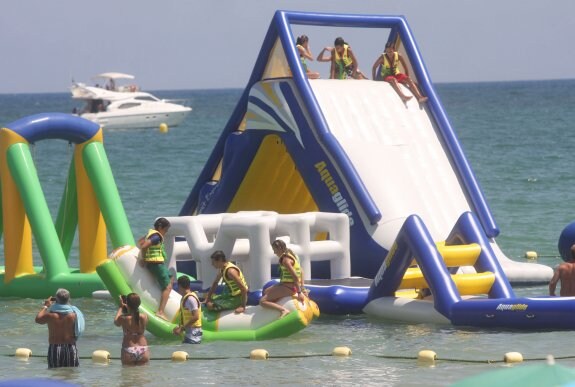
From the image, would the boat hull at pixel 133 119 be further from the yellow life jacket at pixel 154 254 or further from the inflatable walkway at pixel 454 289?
the yellow life jacket at pixel 154 254

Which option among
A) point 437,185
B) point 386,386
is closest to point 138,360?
point 386,386

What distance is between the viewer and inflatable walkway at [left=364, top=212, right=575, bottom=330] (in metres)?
12.7

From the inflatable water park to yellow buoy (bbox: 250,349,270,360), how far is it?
68cm

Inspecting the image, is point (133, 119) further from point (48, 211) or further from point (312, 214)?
point (312, 214)

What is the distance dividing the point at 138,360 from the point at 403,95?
19.6 feet

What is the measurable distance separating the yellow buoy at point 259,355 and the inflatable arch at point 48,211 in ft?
13.0

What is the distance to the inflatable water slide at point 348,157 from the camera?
1488 cm

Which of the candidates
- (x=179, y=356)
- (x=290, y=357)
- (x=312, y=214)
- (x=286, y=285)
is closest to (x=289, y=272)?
(x=286, y=285)

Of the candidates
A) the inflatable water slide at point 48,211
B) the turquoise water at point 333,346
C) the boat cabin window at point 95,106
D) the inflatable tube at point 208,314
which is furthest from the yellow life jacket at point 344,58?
the boat cabin window at point 95,106

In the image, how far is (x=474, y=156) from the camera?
44.5 m

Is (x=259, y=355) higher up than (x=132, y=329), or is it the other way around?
(x=132, y=329)

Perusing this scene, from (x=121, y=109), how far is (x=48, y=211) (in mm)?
52995

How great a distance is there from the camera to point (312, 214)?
580 inches

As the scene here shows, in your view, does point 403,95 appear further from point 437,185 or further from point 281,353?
point 281,353
